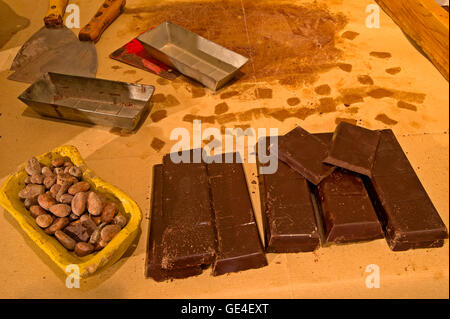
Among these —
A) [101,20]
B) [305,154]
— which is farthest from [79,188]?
[101,20]

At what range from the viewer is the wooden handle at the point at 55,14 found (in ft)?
11.3

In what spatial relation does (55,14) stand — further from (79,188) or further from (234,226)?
(234,226)

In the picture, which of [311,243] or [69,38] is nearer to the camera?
[311,243]

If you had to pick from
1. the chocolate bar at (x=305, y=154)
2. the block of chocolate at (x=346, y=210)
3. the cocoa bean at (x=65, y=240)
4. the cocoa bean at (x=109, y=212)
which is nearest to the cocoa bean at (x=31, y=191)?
the cocoa bean at (x=65, y=240)

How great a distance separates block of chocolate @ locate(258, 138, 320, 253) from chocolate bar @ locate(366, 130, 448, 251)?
1.39 ft

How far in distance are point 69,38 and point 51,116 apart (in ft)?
3.74

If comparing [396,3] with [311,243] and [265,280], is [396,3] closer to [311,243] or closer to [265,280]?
[311,243]

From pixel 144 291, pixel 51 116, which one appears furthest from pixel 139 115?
pixel 144 291

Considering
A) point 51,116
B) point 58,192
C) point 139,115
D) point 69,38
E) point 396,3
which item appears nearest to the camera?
point 396,3

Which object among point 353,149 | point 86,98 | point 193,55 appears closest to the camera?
point 353,149

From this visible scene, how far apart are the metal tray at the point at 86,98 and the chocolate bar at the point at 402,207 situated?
1.76m

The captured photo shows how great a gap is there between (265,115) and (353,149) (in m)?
0.89

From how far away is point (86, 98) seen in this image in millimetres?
2762

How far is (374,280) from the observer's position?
1904mm
